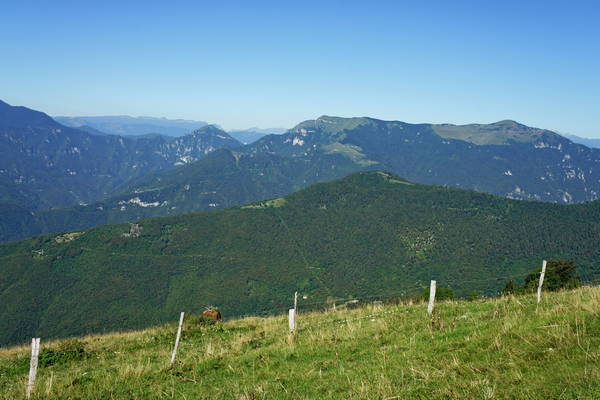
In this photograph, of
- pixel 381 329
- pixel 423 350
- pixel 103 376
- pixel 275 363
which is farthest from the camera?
pixel 381 329

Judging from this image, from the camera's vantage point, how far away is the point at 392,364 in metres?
11.3

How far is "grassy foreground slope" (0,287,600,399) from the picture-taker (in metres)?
8.66

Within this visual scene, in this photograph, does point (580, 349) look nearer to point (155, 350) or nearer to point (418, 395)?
point (418, 395)

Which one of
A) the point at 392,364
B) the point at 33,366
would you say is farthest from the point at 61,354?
the point at 392,364

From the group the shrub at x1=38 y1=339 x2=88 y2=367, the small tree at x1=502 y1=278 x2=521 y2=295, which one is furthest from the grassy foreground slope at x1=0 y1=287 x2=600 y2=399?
the small tree at x1=502 y1=278 x2=521 y2=295

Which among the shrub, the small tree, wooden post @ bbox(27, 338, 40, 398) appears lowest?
the small tree

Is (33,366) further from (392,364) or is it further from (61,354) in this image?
(392,364)

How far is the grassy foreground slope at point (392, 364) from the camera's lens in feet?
28.4

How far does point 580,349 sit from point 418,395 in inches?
174

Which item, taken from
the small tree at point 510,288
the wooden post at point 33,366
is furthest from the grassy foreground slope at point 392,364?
the small tree at point 510,288

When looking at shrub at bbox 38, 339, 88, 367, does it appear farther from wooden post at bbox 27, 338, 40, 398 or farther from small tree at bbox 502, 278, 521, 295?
small tree at bbox 502, 278, 521, 295

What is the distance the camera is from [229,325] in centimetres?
2611

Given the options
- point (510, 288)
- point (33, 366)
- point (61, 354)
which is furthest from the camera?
point (510, 288)

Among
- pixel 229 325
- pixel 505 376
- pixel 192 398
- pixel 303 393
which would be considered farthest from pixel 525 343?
pixel 229 325
